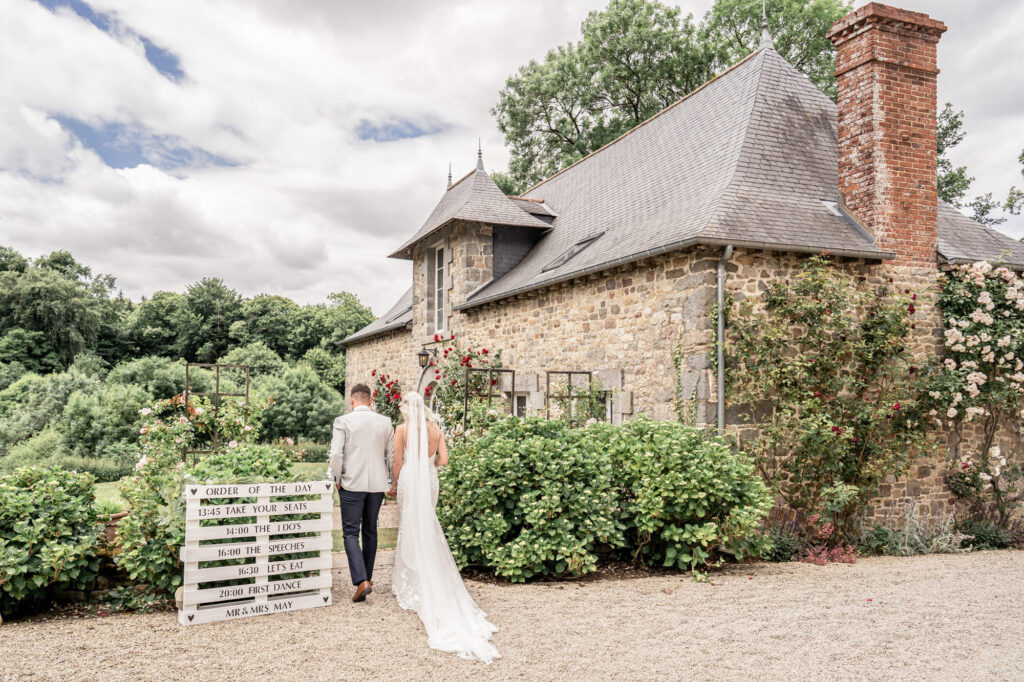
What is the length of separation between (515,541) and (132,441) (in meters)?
12.8

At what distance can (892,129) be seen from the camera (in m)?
8.69

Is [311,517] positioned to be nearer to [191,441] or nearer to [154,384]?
[191,441]

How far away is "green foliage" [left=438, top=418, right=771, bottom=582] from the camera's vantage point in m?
6.30

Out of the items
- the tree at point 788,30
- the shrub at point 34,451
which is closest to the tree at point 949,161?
the tree at point 788,30

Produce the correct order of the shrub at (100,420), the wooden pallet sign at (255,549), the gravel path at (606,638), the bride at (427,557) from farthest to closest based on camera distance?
1. the shrub at (100,420)
2. the wooden pallet sign at (255,549)
3. the bride at (427,557)
4. the gravel path at (606,638)

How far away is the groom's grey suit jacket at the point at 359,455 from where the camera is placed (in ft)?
18.4

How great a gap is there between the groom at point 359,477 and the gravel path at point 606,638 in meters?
0.35

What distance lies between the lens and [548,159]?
79.1 ft

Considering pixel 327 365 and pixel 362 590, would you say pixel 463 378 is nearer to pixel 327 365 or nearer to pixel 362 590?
pixel 362 590

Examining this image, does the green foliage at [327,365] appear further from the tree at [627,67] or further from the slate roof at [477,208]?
the slate roof at [477,208]

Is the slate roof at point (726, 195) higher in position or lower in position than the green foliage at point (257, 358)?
higher

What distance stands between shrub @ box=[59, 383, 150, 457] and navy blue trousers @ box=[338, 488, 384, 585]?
11.6 metres

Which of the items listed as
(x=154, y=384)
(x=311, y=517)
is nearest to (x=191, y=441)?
(x=311, y=517)

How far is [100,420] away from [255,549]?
12.4 metres
